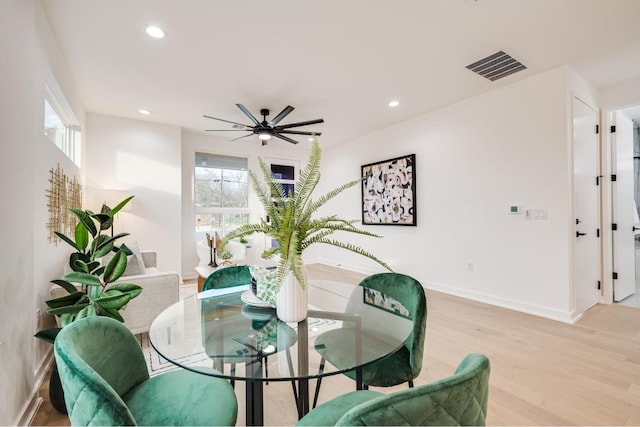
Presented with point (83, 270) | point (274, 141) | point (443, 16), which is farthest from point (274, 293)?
point (274, 141)

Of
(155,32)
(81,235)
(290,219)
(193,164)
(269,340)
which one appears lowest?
(269,340)

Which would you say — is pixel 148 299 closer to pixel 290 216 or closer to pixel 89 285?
pixel 89 285

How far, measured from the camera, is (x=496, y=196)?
3688mm

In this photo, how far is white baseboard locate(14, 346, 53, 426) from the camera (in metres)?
1.63

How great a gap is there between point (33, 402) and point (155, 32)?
2.77 meters

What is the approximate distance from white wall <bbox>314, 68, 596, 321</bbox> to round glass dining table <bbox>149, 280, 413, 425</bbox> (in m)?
2.63

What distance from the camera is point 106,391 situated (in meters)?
0.69

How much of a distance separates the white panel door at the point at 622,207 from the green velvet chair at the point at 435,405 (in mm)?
4486

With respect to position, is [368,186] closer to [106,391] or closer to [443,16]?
[443,16]

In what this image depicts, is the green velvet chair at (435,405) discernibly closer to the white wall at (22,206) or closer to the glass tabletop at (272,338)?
the glass tabletop at (272,338)

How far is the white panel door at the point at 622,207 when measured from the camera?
3660 millimetres

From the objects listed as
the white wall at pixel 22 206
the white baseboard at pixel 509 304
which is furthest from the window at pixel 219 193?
the white baseboard at pixel 509 304

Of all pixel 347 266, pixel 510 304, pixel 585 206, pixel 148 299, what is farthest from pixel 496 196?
pixel 148 299

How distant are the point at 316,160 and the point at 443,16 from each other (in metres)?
1.95
